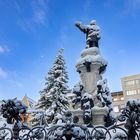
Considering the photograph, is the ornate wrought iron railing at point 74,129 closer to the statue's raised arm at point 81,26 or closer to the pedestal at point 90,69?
the pedestal at point 90,69

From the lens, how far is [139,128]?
4.93 meters

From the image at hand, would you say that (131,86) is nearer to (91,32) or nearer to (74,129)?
(91,32)

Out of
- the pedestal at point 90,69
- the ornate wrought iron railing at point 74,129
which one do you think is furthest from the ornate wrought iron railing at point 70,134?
the pedestal at point 90,69

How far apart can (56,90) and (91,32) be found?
61.1 ft

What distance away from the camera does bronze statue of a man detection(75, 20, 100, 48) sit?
11.3 meters

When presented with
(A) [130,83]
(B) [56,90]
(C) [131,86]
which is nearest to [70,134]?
(B) [56,90]

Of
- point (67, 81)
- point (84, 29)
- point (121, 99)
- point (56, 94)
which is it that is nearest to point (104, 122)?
point (84, 29)

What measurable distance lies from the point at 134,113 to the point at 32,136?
6.61ft

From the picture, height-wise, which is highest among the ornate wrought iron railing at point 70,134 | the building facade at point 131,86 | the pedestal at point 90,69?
the building facade at point 131,86

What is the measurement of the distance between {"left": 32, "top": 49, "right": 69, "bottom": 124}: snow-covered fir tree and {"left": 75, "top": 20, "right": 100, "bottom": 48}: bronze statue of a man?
15.4 m

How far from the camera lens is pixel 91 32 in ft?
37.2

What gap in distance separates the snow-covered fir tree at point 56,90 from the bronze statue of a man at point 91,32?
1545 centimetres

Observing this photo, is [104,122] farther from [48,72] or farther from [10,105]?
[48,72]

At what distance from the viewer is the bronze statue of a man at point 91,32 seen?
11.3 meters
